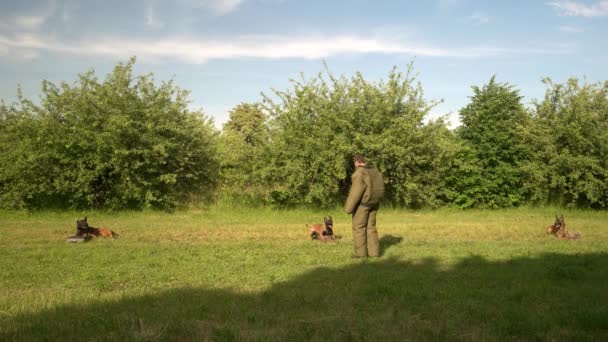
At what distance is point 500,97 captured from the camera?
21.2 m

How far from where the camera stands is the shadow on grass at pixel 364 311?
4434 mm

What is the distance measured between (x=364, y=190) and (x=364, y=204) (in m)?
0.31

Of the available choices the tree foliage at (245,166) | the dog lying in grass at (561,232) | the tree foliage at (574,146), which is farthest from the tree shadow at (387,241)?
the tree foliage at (574,146)

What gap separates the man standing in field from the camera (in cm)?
912

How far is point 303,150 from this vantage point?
61.2 feet

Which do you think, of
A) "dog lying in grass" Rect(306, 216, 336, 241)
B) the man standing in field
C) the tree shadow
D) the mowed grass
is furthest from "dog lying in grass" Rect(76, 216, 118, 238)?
the tree shadow

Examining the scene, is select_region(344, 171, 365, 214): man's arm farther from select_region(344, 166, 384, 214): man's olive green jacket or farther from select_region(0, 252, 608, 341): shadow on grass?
select_region(0, 252, 608, 341): shadow on grass

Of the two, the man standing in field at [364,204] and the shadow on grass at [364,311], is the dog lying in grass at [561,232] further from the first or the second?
the man standing in field at [364,204]

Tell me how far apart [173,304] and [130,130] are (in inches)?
512

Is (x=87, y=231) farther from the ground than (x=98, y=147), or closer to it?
closer to it

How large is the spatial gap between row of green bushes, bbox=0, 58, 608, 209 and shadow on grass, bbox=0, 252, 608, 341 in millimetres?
11342

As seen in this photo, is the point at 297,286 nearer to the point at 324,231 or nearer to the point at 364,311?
the point at 364,311

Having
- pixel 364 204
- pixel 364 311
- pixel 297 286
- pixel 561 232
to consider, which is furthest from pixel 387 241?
pixel 364 311

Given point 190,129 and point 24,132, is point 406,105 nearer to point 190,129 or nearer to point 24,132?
point 190,129
